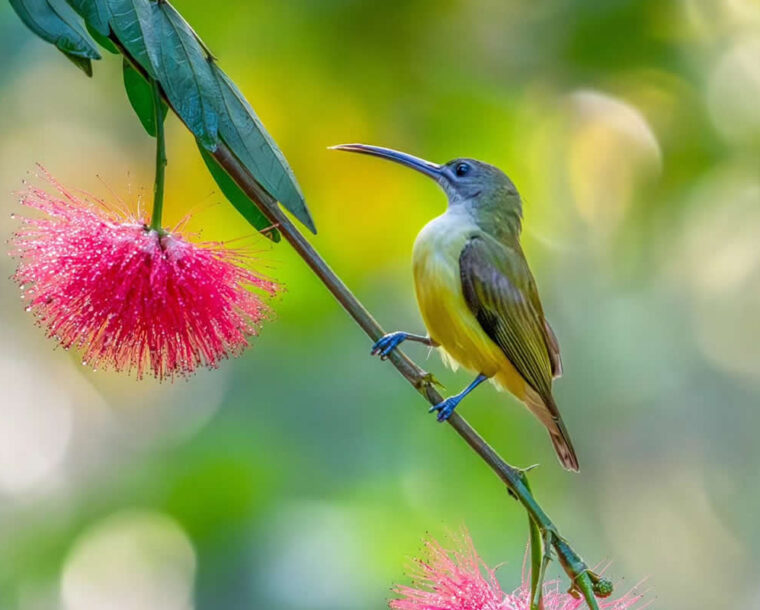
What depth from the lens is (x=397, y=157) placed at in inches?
118

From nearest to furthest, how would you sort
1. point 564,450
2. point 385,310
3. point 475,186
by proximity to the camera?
point 564,450, point 475,186, point 385,310

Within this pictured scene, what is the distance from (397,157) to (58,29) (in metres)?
1.21

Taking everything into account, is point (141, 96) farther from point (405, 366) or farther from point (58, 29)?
point (405, 366)

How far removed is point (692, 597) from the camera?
6.86 meters

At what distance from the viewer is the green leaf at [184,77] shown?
2021mm

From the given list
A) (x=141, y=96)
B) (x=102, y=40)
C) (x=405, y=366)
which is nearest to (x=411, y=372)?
(x=405, y=366)

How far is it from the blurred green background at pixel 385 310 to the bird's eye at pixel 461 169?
64 centimetres

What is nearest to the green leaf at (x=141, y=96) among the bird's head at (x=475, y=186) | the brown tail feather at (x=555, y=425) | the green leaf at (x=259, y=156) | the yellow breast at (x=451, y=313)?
the green leaf at (x=259, y=156)

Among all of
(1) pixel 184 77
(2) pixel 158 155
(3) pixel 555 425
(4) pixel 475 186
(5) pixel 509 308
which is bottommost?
(3) pixel 555 425

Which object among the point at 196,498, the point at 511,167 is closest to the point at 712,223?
the point at 511,167

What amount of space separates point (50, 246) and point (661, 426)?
196 inches

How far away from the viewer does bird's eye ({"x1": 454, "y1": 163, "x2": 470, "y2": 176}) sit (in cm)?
332

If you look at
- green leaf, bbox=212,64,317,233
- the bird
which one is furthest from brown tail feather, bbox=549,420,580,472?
green leaf, bbox=212,64,317,233

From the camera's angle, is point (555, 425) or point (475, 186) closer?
point (555, 425)
